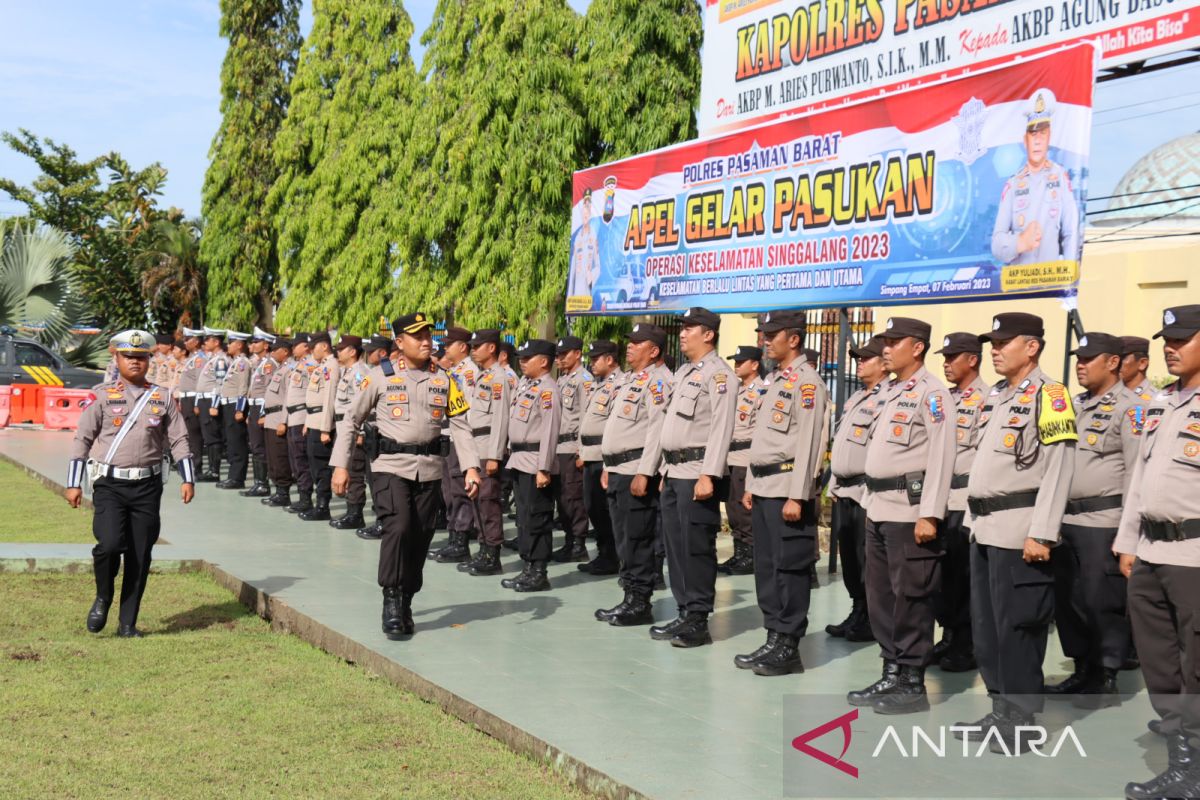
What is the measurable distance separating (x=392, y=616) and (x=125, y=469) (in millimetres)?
1954

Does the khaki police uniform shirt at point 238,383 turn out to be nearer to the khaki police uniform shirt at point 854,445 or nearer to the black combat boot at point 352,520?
the black combat boot at point 352,520

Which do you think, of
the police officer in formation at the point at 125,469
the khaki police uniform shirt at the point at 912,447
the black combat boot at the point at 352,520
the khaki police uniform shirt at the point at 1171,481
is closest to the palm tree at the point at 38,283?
the black combat boot at the point at 352,520

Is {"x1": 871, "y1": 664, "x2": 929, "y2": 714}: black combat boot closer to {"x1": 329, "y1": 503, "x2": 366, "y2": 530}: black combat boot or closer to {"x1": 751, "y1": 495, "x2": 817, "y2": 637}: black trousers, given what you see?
{"x1": 751, "y1": 495, "x2": 817, "y2": 637}: black trousers

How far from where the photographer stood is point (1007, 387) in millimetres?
5949

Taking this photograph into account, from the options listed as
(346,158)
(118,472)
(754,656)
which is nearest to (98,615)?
(118,472)

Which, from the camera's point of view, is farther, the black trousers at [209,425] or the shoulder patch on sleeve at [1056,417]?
the black trousers at [209,425]

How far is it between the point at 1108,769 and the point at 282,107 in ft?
93.9

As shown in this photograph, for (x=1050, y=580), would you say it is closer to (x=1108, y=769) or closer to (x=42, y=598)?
(x=1108, y=769)

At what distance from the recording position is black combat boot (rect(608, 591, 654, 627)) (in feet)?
27.0

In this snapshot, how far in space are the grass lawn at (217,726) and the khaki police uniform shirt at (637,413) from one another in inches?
99.5

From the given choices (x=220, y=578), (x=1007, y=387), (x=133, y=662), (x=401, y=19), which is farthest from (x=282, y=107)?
(x=1007, y=387)

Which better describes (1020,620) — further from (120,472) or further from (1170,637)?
(120,472)

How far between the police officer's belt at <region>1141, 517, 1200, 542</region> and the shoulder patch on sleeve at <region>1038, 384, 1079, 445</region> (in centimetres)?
56

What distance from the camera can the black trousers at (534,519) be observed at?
946cm
